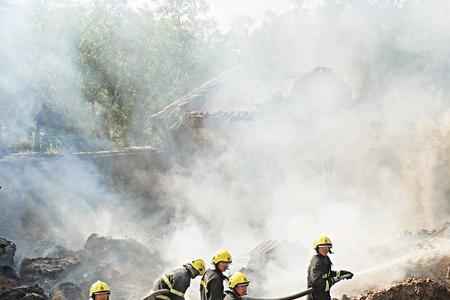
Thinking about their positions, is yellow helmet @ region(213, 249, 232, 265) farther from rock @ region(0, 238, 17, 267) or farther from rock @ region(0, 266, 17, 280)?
rock @ region(0, 238, 17, 267)

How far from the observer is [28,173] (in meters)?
14.0

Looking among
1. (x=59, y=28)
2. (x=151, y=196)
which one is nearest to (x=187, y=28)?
(x=59, y=28)

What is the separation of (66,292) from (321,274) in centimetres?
507

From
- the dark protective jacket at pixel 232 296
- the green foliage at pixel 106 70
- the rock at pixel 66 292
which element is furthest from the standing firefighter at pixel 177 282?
the green foliage at pixel 106 70

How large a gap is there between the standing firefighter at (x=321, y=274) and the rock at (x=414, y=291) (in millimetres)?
1054

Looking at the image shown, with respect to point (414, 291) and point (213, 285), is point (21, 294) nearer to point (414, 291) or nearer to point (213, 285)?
point (213, 285)

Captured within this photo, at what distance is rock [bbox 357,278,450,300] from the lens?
23.2 ft

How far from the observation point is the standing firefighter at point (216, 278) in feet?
19.8

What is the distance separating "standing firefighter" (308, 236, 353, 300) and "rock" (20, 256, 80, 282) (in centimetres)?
597

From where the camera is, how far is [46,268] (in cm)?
1024

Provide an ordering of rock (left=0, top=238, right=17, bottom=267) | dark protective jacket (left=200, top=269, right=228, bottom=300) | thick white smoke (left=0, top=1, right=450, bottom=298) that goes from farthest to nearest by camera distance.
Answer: thick white smoke (left=0, top=1, right=450, bottom=298)
rock (left=0, top=238, right=17, bottom=267)
dark protective jacket (left=200, top=269, right=228, bottom=300)

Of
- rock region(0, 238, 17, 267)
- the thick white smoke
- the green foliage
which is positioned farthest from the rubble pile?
the green foliage

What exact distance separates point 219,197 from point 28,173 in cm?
577

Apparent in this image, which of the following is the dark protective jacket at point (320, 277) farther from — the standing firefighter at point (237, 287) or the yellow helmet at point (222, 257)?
the standing firefighter at point (237, 287)
